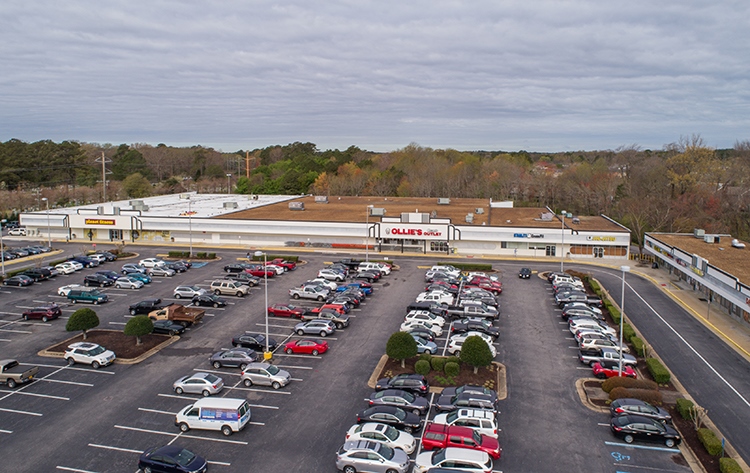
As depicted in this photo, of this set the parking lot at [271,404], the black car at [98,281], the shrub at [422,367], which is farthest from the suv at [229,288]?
the shrub at [422,367]

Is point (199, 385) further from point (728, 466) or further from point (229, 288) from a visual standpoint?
point (728, 466)

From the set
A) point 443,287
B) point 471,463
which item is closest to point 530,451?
point 471,463

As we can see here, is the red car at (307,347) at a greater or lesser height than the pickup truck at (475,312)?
lesser

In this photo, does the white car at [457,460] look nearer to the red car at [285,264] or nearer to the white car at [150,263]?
the red car at [285,264]

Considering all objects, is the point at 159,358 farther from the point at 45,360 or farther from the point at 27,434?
the point at 27,434

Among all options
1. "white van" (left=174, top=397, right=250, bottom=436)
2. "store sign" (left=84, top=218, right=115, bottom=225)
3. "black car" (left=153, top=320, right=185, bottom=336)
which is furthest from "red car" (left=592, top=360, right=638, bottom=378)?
"store sign" (left=84, top=218, right=115, bottom=225)

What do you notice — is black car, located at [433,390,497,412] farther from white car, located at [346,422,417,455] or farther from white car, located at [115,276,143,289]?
white car, located at [115,276,143,289]

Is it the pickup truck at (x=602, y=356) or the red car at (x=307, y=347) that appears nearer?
the pickup truck at (x=602, y=356)
